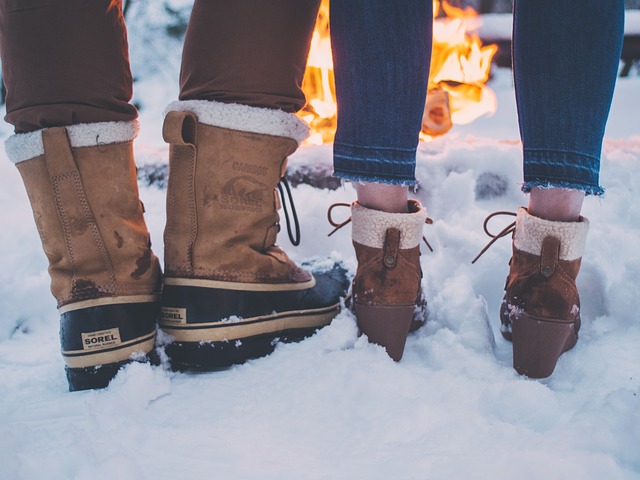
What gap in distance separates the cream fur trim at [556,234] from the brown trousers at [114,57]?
543mm

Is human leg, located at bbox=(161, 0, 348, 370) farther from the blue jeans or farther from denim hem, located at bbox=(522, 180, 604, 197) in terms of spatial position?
denim hem, located at bbox=(522, 180, 604, 197)

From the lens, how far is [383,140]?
38.1 inches

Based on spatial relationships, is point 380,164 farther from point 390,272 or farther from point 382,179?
point 390,272

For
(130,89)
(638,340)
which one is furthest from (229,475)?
(638,340)

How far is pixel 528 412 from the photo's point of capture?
2.75 ft

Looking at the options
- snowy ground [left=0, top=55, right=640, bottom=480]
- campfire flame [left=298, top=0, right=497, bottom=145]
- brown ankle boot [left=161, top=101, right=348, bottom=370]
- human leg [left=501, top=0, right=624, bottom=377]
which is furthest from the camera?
campfire flame [left=298, top=0, right=497, bottom=145]

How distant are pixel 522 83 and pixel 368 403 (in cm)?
65

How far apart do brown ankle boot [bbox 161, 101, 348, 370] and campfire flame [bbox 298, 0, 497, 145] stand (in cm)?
131

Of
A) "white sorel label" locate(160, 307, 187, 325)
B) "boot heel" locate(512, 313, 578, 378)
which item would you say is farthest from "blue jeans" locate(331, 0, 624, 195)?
"white sorel label" locate(160, 307, 187, 325)

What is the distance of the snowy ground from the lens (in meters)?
0.71

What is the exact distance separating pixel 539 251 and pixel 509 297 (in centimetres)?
12

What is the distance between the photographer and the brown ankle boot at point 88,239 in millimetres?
931

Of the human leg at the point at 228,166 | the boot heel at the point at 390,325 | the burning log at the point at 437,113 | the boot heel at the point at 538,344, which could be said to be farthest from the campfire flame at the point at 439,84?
the boot heel at the point at 538,344

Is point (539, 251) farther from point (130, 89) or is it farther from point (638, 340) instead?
point (130, 89)
